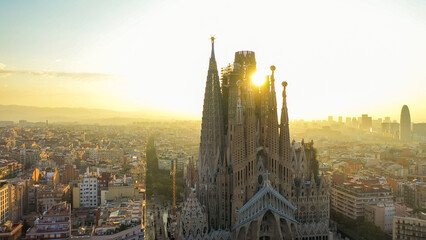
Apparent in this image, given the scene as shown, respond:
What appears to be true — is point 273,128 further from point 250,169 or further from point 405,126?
point 405,126

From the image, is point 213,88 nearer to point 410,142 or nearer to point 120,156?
point 120,156

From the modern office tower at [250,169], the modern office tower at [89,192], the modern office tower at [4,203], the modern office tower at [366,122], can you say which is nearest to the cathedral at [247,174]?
the modern office tower at [250,169]

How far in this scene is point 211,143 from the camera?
46.1 ft

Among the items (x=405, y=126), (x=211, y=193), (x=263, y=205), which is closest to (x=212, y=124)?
(x=211, y=193)

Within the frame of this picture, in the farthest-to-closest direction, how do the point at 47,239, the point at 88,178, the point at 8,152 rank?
1. the point at 8,152
2. the point at 88,178
3. the point at 47,239

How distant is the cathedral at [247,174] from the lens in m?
12.2

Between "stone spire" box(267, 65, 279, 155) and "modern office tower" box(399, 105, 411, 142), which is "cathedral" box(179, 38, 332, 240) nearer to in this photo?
"stone spire" box(267, 65, 279, 155)

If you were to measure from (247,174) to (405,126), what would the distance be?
4619 cm

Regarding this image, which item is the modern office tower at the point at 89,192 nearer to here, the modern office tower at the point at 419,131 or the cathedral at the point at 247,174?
the cathedral at the point at 247,174

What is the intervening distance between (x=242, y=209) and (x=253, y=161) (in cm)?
181

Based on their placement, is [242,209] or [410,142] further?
[410,142]

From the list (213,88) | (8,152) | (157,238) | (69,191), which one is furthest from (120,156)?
(213,88)

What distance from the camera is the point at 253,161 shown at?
13117mm

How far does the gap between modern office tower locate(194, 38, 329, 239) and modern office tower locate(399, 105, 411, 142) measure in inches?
1513
